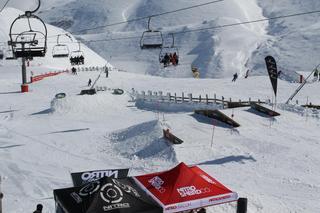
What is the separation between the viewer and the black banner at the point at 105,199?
904 cm

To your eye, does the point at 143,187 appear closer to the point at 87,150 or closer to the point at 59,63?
the point at 87,150

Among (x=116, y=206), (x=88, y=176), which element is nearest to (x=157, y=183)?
(x=116, y=206)

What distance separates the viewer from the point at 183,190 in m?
10.2

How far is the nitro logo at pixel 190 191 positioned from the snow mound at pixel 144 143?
7.72 metres

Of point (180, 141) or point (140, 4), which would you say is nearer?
point (180, 141)

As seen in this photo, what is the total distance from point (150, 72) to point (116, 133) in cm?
6400

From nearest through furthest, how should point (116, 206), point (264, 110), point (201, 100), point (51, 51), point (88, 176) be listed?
point (116, 206) < point (88, 176) < point (264, 110) < point (201, 100) < point (51, 51)

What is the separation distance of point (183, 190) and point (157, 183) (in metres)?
0.76

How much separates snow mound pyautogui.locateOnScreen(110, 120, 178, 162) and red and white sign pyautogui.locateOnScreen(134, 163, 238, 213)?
7327 millimetres

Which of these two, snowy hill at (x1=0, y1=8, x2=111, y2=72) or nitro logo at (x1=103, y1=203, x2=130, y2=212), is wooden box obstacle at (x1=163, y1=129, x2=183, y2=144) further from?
snowy hill at (x1=0, y1=8, x2=111, y2=72)

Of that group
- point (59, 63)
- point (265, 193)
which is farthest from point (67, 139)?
point (59, 63)

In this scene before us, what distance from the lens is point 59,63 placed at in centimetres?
7362

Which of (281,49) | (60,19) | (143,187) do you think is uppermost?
(60,19)

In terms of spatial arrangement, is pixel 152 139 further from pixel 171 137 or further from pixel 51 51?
pixel 51 51
